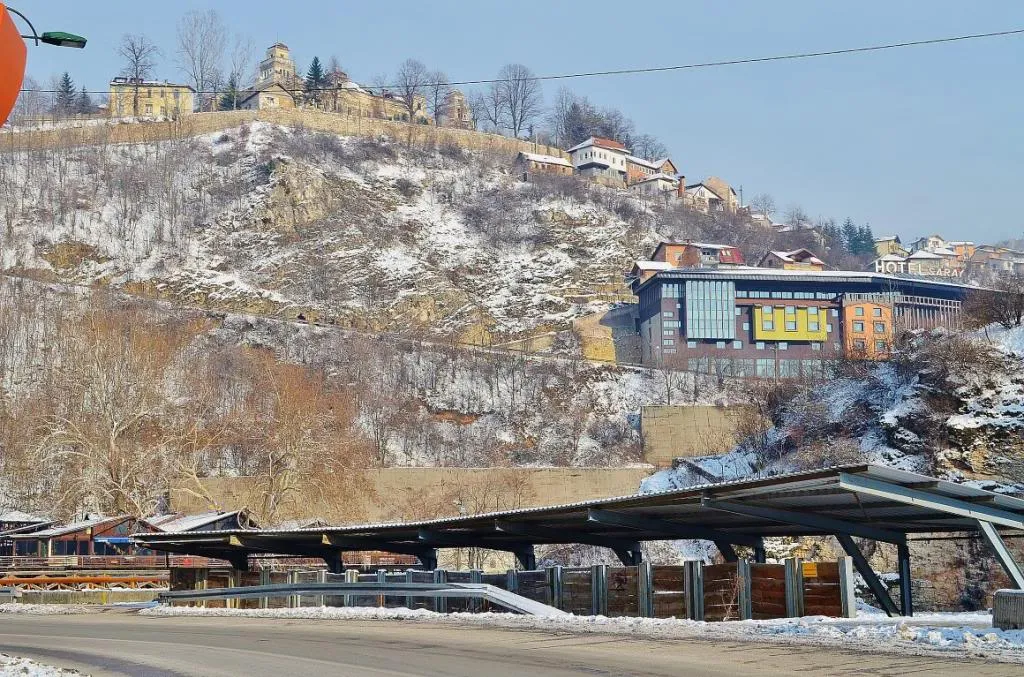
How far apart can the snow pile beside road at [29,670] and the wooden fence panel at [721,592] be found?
10055 millimetres

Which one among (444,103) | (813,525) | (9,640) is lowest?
(9,640)

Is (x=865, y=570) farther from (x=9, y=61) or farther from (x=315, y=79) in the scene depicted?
(x=315, y=79)

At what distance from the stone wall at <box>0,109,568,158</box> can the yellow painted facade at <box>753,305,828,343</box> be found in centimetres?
5789

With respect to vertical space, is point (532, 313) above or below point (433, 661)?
above

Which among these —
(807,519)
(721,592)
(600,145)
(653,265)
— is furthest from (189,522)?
(600,145)

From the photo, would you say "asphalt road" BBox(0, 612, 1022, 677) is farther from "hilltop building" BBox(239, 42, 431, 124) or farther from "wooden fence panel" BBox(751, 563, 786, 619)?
"hilltop building" BBox(239, 42, 431, 124)

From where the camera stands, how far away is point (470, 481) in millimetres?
81062

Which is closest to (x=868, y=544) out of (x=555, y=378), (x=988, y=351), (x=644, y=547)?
(x=988, y=351)

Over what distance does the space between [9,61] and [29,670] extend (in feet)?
31.5

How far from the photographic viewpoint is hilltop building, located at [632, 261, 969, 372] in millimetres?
109125

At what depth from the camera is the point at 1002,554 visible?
1656cm

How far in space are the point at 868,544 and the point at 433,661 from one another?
95.6 feet

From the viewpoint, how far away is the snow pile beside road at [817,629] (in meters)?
14.1

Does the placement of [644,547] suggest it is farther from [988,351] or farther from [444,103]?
[444,103]
